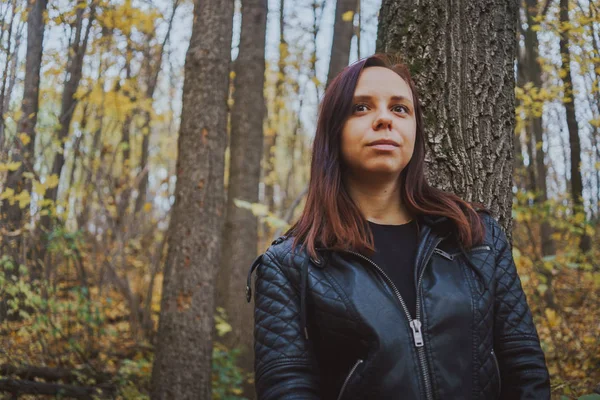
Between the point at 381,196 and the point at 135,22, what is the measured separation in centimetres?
693

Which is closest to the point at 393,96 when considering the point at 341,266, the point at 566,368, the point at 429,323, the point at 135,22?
the point at 341,266

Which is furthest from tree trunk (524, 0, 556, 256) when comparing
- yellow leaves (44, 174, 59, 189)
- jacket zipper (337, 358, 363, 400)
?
yellow leaves (44, 174, 59, 189)

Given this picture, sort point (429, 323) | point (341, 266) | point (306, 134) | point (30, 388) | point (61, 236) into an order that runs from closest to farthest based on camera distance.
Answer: point (429, 323)
point (341, 266)
point (30, 388)
point (61, 236)
point (306, 134)

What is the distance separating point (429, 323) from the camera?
170cm

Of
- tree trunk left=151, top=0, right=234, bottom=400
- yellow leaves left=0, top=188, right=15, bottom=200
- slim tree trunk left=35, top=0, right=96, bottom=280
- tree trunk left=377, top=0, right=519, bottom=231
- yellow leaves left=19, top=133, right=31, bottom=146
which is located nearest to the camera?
tree trunk left=377, top=0, right=519, bottom=231

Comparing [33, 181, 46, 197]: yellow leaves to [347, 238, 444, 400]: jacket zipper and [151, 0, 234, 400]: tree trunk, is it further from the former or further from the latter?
[347, 238, 444, 400]: jacket zipper

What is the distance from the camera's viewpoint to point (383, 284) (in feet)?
5.82

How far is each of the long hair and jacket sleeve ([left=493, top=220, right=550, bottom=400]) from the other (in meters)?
0.21

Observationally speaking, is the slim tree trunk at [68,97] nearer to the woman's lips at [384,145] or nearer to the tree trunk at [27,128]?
the tree trunk at [27,128]

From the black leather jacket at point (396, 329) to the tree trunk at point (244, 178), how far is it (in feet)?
19.5

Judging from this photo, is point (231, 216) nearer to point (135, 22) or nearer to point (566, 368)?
point (135, 22)

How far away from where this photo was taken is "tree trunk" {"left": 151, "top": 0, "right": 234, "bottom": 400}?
527cm

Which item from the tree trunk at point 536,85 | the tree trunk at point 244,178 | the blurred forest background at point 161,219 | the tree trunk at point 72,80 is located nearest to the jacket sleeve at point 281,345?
the blurred forest background at point 161,219

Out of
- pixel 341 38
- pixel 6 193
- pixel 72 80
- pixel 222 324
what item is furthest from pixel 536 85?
pixel 6 193
